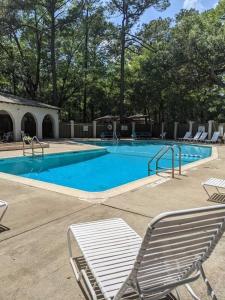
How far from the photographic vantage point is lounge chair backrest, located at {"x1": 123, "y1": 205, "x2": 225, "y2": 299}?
A: 1.70 m

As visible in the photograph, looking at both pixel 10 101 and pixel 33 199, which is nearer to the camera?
pixel 33 199

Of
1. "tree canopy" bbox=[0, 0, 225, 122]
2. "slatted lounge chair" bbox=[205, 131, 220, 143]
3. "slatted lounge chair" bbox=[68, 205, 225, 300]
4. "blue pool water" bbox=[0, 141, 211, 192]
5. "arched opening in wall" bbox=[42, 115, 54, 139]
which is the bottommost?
"blue pool water" bbox=[0, 141, 211, 192]

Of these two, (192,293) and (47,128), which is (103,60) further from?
(192,293)

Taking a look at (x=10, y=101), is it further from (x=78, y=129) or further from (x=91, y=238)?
(x=91, y=238)

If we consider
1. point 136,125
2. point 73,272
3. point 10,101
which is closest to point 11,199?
point 73,272

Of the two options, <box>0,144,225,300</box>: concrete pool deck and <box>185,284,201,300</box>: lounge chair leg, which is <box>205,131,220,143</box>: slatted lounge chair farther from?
<box>185,284,201,300</box>: lounge chair leg

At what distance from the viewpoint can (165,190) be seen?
5.98 m

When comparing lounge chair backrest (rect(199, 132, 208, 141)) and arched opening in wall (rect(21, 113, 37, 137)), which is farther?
arched opening in wall (rect(21, 113, 37, 137))

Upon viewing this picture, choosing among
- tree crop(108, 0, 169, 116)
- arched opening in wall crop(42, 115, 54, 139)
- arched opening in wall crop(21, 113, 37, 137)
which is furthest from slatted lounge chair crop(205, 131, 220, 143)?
arched opening in wall crop(21, 113, 37, 137)

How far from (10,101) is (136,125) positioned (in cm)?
1242

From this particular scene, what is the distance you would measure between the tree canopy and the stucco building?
3.10 metres

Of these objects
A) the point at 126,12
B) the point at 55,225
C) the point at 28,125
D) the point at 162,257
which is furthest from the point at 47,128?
the point at 162,257

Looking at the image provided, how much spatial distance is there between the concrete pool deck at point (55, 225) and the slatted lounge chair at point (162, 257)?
1.56 feet

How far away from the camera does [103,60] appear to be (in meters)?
28.8
